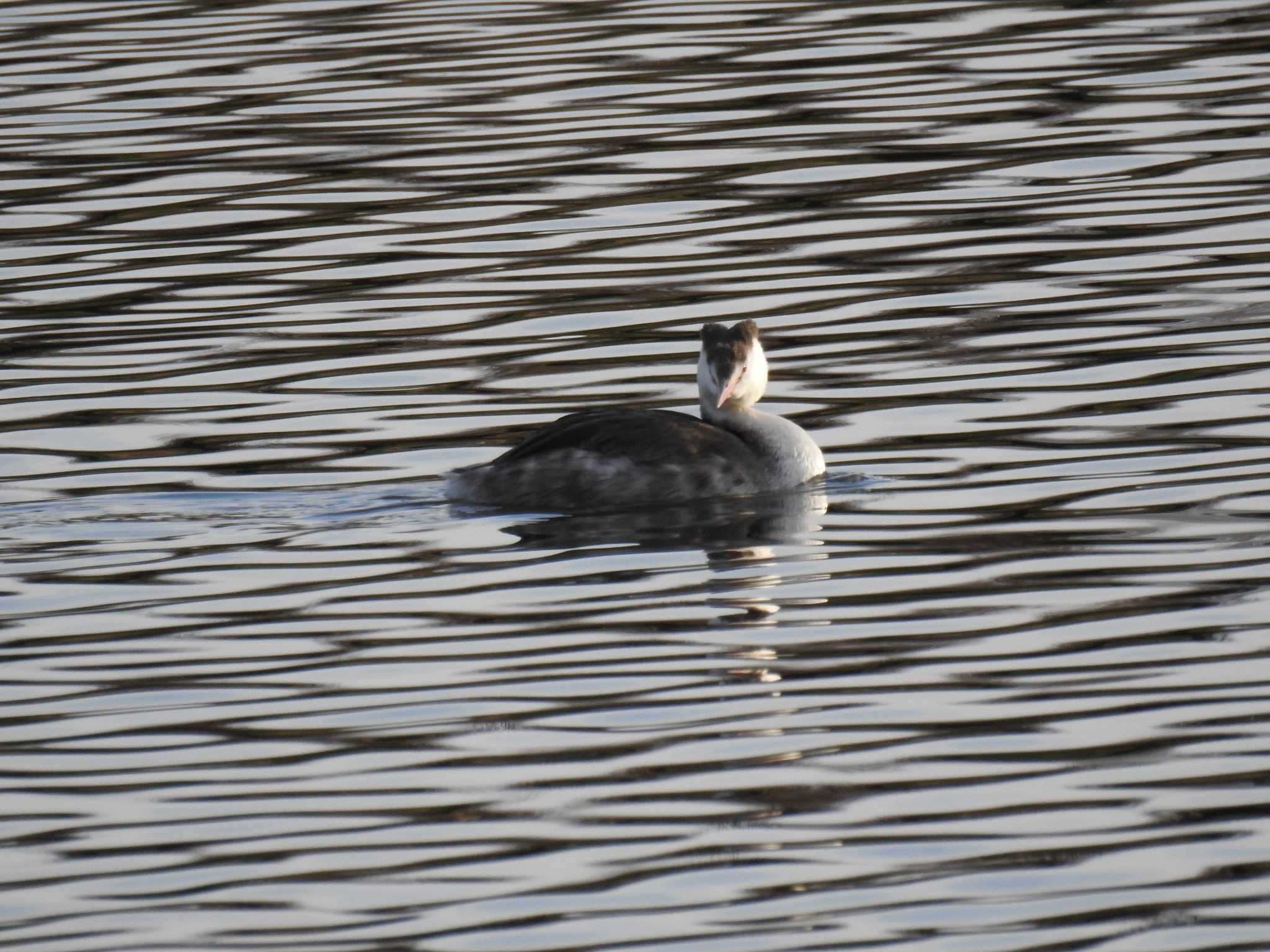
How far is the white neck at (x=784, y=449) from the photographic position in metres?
11.0

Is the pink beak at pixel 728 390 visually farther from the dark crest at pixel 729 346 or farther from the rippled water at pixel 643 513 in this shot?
the rippled water at pixel 643 513

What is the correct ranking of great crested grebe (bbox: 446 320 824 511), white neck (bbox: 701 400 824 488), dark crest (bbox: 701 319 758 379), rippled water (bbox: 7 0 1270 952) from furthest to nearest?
dark crest (bbox: 701 319 758 379)
white neck (bbox: 701 400 824 488)
great crested grebe (bbox: 446 320 824 511)
rippled water (bbox: 7 0 1270 952)

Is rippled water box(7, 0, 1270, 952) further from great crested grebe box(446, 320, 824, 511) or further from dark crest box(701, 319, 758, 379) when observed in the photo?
dark crest box(701, 319, 758, 379)

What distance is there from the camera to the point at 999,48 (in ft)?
64.7

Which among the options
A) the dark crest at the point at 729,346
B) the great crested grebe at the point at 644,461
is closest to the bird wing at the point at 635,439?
the great crested grebe at the point at 644,461

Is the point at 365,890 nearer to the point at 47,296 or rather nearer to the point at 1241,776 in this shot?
the point at 1241,776

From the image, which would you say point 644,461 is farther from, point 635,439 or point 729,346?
point 729,346

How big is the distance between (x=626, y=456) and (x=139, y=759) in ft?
12.5

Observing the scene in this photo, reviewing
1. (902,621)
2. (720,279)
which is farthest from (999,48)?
(902,621)

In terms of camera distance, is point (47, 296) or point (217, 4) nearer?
point (47, 296)

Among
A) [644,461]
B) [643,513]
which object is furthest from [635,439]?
[643,513]

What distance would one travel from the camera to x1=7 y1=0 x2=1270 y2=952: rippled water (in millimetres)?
6504

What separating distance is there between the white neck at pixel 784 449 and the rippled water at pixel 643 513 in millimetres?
129

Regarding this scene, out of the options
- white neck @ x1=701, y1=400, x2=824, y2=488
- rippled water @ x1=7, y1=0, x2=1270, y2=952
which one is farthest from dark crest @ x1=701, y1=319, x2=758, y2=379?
rippled water @ x1=7, y1=0, x2=1270, y2=952
